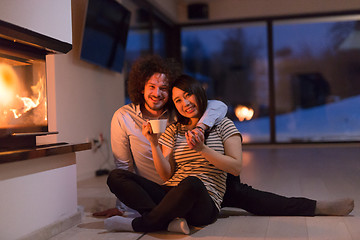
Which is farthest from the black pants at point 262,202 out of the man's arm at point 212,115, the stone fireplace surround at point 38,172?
the stone fireplace surround at point 38,172

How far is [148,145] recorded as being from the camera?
2.54 meters

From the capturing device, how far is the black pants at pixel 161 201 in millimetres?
1974

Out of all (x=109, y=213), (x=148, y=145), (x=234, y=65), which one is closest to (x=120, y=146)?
(x=148, y=145)

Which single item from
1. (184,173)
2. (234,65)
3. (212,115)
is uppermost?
(234,65)

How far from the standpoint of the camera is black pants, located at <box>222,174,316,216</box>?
233 cm

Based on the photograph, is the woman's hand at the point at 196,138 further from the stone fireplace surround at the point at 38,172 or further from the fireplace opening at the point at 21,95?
the fireplace opening at the point at 21,95

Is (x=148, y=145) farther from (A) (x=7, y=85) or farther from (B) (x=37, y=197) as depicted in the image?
(A) (x=7, y=85)

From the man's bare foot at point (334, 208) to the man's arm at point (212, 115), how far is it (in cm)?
71

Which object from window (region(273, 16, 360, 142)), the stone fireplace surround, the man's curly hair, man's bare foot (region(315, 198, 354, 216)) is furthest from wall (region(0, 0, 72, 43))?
window (region(273, 16, 360, 142))

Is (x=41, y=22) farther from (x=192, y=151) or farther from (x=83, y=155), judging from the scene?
(x=83, y=155)

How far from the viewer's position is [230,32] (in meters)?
7.82

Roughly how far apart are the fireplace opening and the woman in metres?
0.50

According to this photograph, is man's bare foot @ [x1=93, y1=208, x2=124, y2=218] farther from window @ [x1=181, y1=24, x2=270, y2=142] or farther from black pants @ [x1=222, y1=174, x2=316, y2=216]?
window @ [x1=181, y1=24, x2=270, y2=142]

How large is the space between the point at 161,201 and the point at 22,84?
0.90 metres
